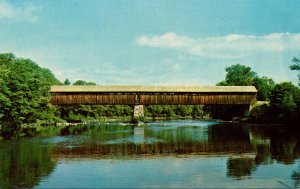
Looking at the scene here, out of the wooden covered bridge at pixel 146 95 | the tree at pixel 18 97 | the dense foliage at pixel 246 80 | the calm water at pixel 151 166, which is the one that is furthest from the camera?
the dense foliage at pixel 246 80

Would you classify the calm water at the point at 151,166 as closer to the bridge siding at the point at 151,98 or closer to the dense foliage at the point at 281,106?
the dense foliage at the point at 281,106

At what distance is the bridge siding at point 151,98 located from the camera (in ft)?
194

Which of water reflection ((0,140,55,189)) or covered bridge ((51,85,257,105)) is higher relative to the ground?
covered bridge ((51,85,257,105))

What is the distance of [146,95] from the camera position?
59781mm

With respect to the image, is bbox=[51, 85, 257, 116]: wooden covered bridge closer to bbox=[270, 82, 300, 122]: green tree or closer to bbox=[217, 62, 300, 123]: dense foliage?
bbox=[217, 62, 300, 123]: dense foliage

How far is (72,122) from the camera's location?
215 feet

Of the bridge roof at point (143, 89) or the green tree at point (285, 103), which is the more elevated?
the bridge roof at point (143, 89)

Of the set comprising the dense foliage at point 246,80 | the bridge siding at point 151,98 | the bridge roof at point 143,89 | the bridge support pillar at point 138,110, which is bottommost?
the bridge support pillar at point 138,110

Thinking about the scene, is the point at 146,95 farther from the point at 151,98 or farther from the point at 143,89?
the point at 143,89

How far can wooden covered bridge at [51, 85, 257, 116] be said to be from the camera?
58938mm

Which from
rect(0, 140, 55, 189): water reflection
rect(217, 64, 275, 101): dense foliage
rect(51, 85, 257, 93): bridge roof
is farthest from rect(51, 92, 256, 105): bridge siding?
rect(0, 140, 55, 189): water reflection

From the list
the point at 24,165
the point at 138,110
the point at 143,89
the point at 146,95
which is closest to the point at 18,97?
the point at 138,110

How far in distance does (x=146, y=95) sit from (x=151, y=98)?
2.74 ft

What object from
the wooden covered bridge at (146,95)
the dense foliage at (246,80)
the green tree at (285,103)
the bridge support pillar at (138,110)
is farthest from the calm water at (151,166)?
the dense foliage at (246,80)
